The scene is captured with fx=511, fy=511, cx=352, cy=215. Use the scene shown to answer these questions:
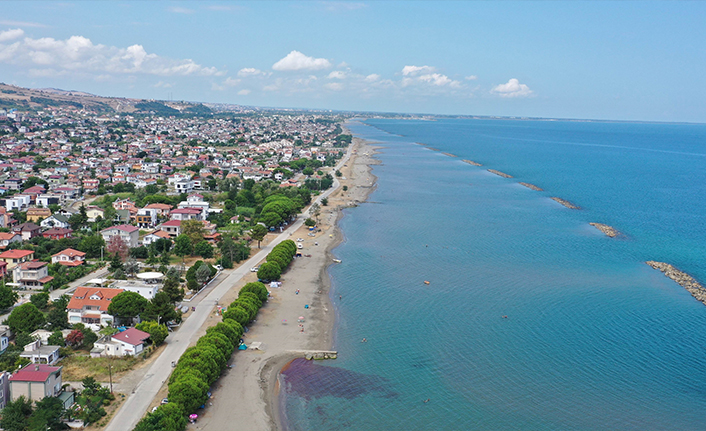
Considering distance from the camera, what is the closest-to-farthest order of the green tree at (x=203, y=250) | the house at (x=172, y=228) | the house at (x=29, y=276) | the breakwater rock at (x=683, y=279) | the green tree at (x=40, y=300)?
the green tree at (x=40, y=300)
the house at (x=29, y=276)
the breakwater rock at (x=683, y=279)
the green tree at (x=203, y=250)
the house at (x=172, y=228)

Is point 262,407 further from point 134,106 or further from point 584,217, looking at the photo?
point 134,106

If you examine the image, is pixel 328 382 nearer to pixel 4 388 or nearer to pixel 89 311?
pixel 4 388

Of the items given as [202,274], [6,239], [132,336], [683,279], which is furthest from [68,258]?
[683,279]

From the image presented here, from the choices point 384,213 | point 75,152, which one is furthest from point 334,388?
point 75,152

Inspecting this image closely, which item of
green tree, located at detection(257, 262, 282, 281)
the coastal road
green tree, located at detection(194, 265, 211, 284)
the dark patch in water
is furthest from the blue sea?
green tree, located at detection(194, 265, 211, 284)

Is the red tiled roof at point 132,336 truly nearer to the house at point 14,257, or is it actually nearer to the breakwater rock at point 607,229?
the house at point 14,257

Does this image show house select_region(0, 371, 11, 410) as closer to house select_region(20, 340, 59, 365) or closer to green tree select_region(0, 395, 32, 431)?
green tree select_region(0, 395, 32, 431)

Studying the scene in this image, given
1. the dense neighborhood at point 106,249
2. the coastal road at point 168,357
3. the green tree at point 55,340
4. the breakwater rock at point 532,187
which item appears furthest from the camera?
the breakwater rock at point 532,187

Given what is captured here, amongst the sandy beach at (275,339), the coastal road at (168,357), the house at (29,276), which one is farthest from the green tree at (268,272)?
the house at (29,276)
